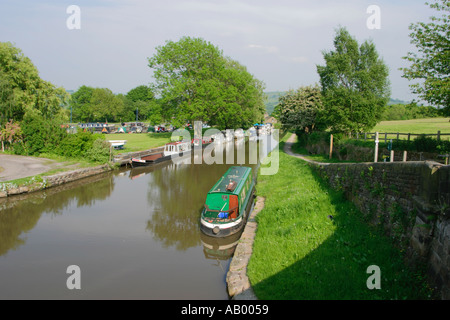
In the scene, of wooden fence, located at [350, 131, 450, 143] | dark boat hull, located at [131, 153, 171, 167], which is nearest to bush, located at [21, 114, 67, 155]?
dark boat hull, located at [131, 153, 171, 167]

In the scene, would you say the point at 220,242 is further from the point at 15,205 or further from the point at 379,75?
the point at 379,75

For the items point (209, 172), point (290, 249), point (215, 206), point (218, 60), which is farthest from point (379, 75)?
point (218, 60)

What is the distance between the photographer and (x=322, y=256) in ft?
24.8

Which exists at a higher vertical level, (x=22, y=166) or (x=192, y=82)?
(x=192, y=82)

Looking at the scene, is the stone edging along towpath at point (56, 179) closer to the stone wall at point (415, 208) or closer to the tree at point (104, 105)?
the stone wall at point (415, 208)

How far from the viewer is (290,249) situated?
838cm

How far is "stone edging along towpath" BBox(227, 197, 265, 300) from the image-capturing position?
7.19 metres

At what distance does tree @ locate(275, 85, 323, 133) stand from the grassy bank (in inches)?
741

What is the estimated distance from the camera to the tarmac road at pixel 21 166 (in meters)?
19.2

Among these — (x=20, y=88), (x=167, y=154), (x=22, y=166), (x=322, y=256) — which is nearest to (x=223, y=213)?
(x=322, y=256)

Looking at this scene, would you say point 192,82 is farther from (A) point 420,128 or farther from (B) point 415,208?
(B) point 415,208

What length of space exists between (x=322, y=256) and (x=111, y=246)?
7.80 m

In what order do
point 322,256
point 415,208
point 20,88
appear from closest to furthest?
point 415,208 → point 322,256 → point 20,88

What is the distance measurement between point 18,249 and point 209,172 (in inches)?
598
